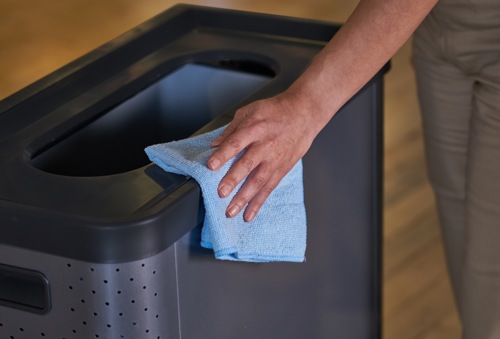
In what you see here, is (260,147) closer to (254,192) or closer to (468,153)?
(254,192)

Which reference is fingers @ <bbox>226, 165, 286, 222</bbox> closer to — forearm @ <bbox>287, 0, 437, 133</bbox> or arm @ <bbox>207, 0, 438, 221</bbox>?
arm @ <bbox>207, 0, 438, 221</bbox>

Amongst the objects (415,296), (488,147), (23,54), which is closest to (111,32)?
(23,54)

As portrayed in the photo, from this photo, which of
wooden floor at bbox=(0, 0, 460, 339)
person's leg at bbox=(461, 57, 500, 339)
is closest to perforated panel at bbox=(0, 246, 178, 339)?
person's leg at bbox=(461, 57, 500, 339)

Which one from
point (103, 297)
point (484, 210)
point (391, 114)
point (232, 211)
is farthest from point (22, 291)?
point (391, 114)

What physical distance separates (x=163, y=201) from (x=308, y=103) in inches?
10.8

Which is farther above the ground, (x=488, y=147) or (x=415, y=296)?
(x=488, y=147)

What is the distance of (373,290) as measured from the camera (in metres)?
1.79

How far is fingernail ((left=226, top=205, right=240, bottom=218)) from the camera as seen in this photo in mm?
1216

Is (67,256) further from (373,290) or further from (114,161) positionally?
(373,290)

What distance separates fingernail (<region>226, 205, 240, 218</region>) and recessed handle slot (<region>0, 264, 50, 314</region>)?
0.24 metres

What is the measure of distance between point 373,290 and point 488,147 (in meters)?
0.40

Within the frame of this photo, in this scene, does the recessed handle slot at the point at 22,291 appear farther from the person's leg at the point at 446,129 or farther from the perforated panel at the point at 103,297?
the person's leg at the point at 446,129

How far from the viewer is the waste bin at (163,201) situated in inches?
45.6

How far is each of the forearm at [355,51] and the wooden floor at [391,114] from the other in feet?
3.09
